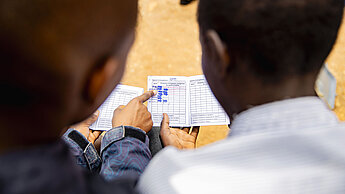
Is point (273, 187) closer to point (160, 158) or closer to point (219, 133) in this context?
point (160, 158)

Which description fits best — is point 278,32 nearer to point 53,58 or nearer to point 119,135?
point 53,58

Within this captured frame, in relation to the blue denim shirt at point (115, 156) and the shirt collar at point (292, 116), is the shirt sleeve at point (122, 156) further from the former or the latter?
the shirt collar at point (292, 116)

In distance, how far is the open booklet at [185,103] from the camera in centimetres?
90

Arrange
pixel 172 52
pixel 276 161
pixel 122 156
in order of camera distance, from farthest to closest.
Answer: pixel 172 52 → pixel 122 156 → pixel 276 161

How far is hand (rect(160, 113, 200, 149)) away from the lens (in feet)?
2.81

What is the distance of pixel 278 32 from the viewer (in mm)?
385

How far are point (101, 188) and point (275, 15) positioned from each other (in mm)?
347

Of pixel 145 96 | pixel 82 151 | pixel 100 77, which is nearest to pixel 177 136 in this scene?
pixel 145 96

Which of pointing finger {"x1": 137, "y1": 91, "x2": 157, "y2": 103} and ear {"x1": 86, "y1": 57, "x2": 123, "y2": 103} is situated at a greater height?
ear {"x1": 86, "y1": 57, "x2": 123, "y2": 103}

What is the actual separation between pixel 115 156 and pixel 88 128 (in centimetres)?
27

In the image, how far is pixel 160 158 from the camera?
43cm

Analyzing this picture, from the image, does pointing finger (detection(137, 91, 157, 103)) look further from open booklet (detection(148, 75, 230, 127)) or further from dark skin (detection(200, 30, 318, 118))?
dark skin (detection(200, 30, 318, 118))

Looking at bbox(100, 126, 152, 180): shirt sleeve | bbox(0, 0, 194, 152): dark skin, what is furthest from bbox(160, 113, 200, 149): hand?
bbox(0, 0, 194, 152): dark skin

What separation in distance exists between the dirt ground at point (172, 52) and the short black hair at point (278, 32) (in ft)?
2.61
